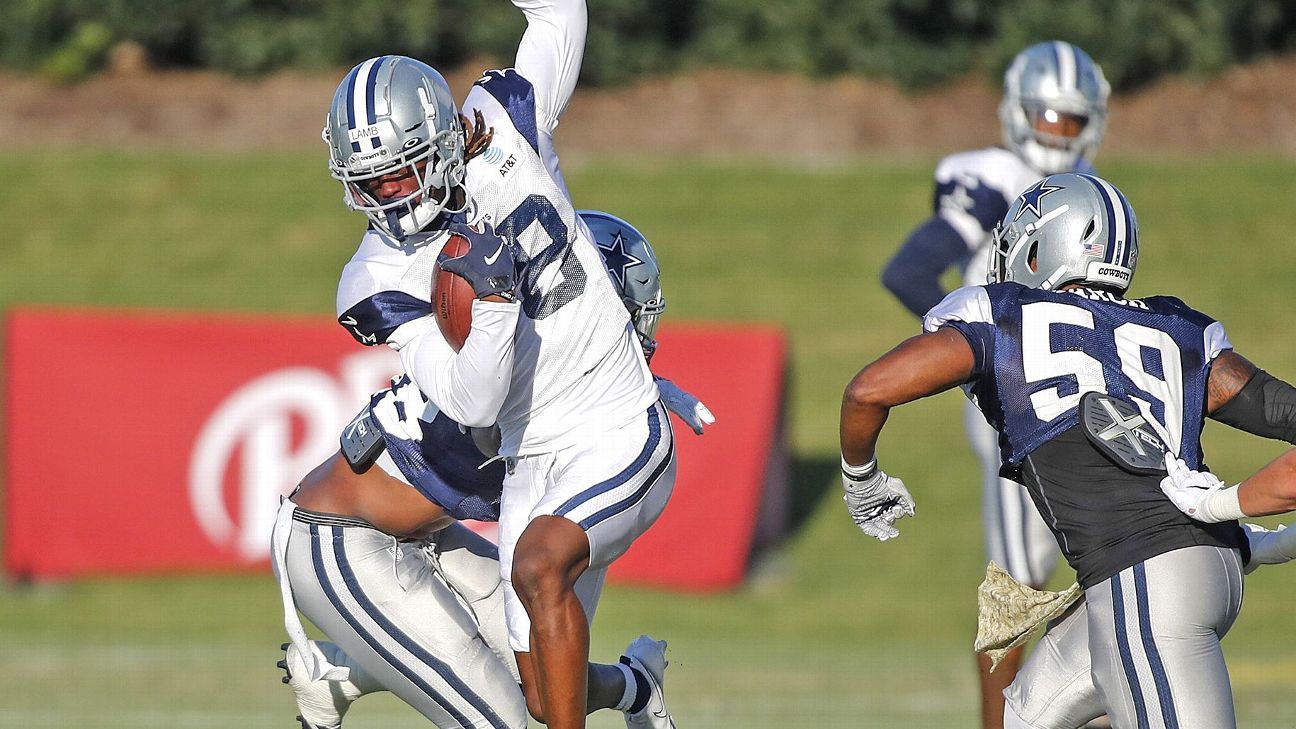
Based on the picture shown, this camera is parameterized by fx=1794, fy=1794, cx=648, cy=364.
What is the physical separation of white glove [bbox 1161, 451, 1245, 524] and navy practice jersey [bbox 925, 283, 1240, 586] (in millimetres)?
83

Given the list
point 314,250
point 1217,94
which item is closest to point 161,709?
point 314,250

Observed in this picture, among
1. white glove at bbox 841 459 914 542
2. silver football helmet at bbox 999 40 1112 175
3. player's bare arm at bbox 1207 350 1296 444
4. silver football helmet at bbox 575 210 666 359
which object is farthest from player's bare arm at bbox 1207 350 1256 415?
silver football helmet at bbox 999 40 1112 175

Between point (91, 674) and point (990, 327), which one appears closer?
point (990, 327)

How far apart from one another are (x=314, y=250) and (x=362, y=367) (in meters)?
7.87

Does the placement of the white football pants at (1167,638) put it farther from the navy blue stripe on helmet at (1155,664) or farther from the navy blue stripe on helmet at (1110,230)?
the navy blue stripe on helmet at (1110,230)

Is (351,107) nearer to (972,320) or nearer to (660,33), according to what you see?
(972,320)

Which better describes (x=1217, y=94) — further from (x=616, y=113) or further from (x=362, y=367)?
(x=362, y=367)

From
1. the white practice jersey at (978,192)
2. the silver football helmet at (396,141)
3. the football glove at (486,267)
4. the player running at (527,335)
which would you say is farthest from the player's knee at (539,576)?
the white practice jersey at (978,192)

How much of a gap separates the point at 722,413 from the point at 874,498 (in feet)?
19.5

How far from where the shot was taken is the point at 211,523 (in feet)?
34.2

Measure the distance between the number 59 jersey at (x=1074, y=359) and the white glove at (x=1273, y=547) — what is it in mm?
301

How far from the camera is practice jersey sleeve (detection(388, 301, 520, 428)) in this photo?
4.27 meters

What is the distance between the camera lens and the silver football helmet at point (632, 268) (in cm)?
506

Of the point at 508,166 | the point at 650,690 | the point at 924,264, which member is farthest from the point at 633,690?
the point at 924,264
